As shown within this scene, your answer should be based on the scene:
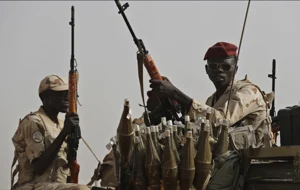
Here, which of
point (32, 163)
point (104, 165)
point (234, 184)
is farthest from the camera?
point (32, 163)

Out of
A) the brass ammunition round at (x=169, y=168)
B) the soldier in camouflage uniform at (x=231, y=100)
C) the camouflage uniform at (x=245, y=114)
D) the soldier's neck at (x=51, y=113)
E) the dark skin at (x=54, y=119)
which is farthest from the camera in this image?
the soldier's neck at (x=51, y=113)

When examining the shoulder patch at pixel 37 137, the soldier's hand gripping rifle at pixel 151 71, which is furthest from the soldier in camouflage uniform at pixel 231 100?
the shoulder patch at pixel 37 137

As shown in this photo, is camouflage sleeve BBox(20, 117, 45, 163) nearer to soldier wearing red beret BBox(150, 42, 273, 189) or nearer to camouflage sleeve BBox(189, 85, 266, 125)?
soldier wearing red beret BBox(150, 42, 273, 189)

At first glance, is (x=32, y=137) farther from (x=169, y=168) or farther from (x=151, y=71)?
(x=169, y=168)

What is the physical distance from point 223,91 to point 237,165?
2.53 m

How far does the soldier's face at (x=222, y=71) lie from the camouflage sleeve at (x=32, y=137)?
7.86 feet

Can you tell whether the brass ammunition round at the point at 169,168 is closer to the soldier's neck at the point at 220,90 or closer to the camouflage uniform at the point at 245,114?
the camouflage uniform at the point at 245,114

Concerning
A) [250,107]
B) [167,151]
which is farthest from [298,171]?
[250,107]

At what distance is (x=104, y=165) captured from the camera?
7422mm

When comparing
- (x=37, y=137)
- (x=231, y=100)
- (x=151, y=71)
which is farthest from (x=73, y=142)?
(x=231, y=100)

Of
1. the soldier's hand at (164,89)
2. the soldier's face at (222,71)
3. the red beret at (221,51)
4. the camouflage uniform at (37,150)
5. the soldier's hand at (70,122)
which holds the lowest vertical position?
the camouflage uniform at (37,150)

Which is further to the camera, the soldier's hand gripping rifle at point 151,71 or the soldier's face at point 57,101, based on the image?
the soldier's face at point 57,101

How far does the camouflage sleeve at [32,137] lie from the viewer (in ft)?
29.5

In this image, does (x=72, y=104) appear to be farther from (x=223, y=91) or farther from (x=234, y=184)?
(x=234, y=184)
